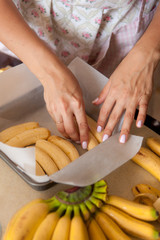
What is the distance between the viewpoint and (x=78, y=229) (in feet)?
2.17

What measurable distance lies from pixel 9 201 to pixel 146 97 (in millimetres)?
569

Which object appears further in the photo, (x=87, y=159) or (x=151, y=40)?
(x=151, y=40)

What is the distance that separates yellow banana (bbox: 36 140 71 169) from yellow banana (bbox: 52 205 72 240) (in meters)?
0.24

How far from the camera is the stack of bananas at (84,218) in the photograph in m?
0.66

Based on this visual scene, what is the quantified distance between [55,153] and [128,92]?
33 centimetres

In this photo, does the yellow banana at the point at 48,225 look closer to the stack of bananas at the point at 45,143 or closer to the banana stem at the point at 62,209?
the banana stem at the point at 62,209

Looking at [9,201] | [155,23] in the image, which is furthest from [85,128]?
[155,23]

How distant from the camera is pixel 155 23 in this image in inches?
41.9

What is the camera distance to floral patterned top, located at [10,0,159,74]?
112cm

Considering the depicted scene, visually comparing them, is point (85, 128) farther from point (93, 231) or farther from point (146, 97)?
point (93, 231)

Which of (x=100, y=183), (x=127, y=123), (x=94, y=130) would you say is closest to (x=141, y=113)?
(x=127, y=123)

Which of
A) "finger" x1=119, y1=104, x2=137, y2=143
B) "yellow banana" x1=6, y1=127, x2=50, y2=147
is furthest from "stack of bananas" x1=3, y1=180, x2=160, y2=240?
"yellow banana" x1=6, y1=127, x2=50, y2=147

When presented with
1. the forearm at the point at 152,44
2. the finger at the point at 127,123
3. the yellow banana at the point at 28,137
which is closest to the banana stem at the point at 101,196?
the finger at the point at 127,123

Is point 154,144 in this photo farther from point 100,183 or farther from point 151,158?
point 100,183
